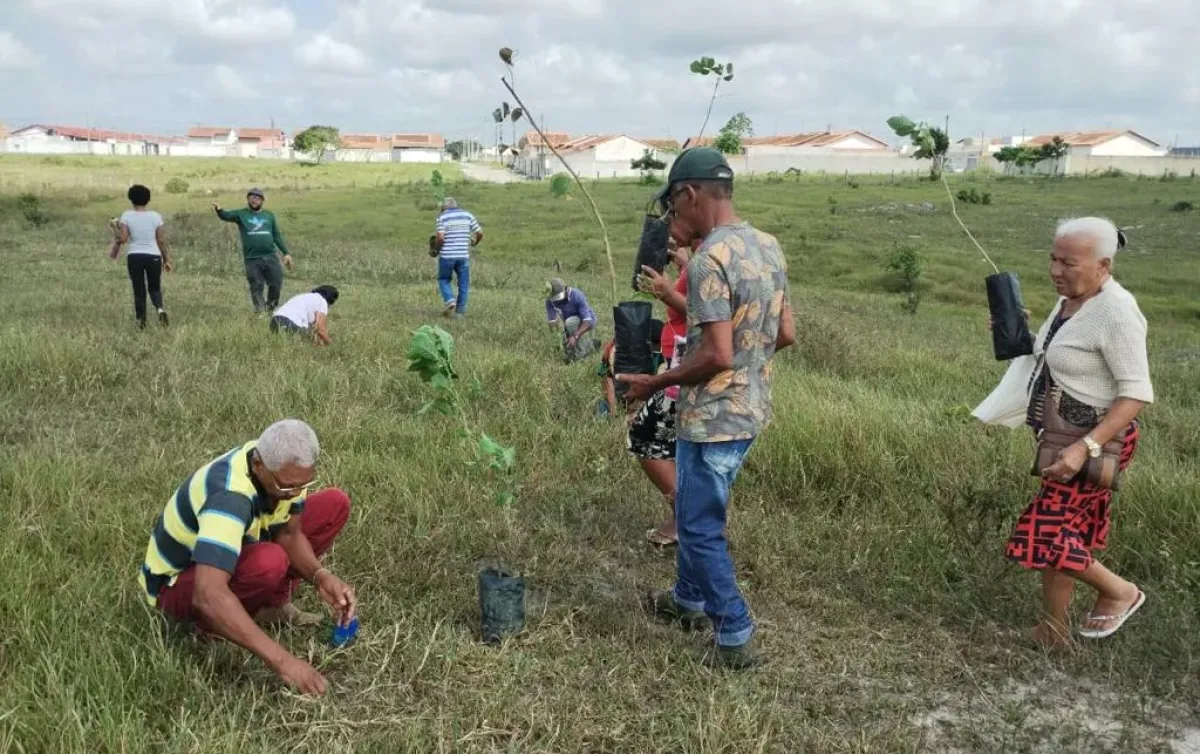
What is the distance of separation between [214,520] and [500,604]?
1.03 m

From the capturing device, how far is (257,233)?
9.91 m

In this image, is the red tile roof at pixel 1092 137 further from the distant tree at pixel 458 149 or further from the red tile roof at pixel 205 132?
the red tile roof at pixel 205 132

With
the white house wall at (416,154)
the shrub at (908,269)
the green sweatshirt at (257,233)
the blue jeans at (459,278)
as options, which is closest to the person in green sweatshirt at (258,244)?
the green sweatshirt at (257,233)

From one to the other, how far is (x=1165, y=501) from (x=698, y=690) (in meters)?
2.61

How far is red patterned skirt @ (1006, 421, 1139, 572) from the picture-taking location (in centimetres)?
322

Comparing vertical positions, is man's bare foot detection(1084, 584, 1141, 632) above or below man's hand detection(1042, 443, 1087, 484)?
below

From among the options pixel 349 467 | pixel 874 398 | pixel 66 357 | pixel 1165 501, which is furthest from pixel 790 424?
pixel 66 357

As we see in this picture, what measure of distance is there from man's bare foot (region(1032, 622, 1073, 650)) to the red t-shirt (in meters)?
1.80

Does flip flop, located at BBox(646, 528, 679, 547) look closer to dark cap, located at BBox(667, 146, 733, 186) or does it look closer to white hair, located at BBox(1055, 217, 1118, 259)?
dark cap, located at BBox(667, 146, 733, 186)

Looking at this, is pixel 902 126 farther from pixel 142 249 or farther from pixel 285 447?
pixel 142 249

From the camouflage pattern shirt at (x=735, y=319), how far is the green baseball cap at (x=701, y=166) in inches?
7.0

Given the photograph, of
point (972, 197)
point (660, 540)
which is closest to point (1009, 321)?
point (660, 540)

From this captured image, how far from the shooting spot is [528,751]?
2.69 meters

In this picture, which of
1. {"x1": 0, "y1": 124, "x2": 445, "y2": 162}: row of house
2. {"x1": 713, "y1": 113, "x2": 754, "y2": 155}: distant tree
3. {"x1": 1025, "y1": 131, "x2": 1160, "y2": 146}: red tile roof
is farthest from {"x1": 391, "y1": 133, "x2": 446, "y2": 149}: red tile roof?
{"x1": 713, "y1": 113, "x2": 754, "y2": 155}: distant tree
